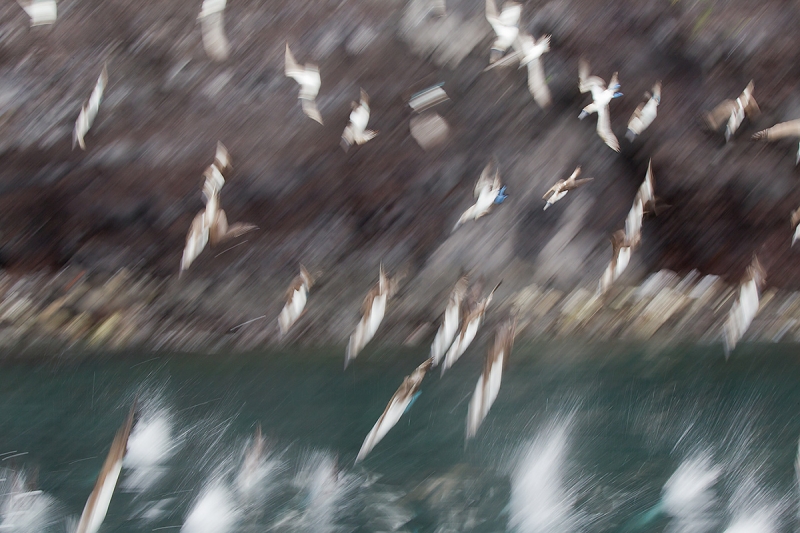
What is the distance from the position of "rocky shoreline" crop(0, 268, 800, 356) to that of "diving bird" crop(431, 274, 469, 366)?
2cm

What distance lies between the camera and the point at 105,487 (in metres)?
1.21

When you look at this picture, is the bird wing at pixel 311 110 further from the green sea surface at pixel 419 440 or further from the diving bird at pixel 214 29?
the green sea surface at pixel 419 440

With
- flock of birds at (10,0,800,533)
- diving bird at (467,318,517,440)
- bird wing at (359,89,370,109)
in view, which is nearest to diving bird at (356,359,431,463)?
flock of birds at (10,0,800,533)

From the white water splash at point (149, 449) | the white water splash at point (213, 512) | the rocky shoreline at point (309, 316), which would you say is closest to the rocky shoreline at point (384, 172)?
the rocky shoreline at point (309, 316)

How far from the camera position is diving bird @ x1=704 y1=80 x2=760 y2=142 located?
1.24m

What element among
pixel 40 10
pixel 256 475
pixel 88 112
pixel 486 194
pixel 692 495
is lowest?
pixel 692 495

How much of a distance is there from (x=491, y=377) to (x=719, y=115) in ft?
2.04

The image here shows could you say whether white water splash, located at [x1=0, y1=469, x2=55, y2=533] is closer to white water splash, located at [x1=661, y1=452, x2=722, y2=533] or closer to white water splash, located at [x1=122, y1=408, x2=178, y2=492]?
white water splash, located at [x1=122, y1=408, x2=178, y2=492]

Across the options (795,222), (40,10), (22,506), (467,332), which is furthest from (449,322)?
(40,10)

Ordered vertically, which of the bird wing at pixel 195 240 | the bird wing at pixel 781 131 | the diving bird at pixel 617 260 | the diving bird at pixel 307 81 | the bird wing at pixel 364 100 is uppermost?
the diving bird at pixel 307 81

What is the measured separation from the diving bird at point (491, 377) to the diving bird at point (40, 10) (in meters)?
0.99

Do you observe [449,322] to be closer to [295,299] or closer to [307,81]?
[295,299]

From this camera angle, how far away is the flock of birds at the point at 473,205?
1.24 metres

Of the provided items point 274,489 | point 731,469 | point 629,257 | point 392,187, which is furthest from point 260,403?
point 731,469
